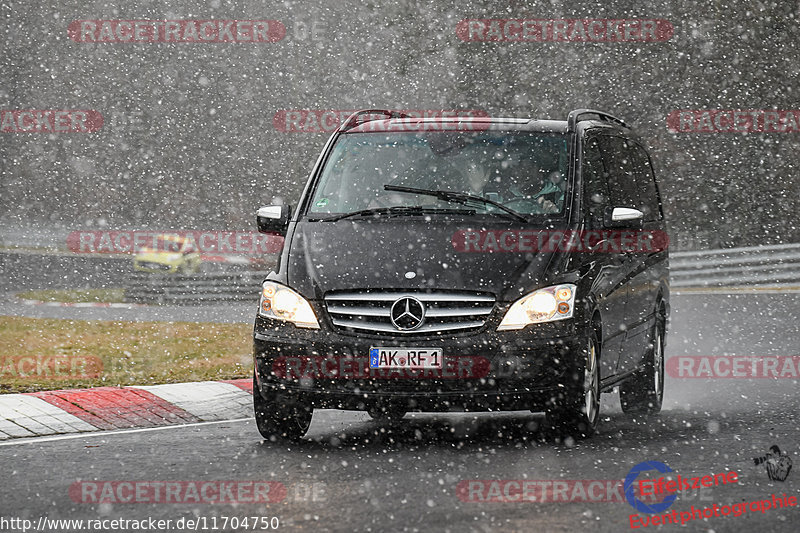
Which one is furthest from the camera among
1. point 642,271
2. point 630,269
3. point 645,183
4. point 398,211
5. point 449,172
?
point 645,183

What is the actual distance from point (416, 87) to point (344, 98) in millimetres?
7225

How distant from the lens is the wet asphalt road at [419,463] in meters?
5.73

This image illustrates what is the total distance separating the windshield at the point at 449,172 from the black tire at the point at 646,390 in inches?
80.2

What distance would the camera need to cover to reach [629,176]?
999 cm

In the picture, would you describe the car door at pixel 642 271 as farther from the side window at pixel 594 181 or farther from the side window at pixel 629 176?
the side window at pixel 594 181

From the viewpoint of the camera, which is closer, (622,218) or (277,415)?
(277,415)

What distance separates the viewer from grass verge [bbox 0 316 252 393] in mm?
10914

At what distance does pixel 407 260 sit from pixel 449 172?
1100 millimetres

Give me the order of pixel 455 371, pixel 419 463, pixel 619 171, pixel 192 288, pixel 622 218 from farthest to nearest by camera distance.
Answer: pixel 192 288 < pixel 619 171 < pixel 622 218 < pixel 455 371 < pixel 419 463

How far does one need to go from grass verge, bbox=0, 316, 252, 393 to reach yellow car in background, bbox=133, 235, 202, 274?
1991 centimetres

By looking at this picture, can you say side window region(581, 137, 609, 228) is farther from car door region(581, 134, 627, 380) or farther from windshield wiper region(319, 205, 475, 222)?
windshield wiper region(319, 205, 475, 222)

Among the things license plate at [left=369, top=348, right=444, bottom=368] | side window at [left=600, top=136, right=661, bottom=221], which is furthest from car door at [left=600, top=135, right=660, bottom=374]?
license plate at [left=369, top=348, right=444, bottom=368]

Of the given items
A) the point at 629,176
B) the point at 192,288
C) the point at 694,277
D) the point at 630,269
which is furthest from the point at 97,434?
the point at 694,277

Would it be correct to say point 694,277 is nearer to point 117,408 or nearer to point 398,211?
point 117,408
